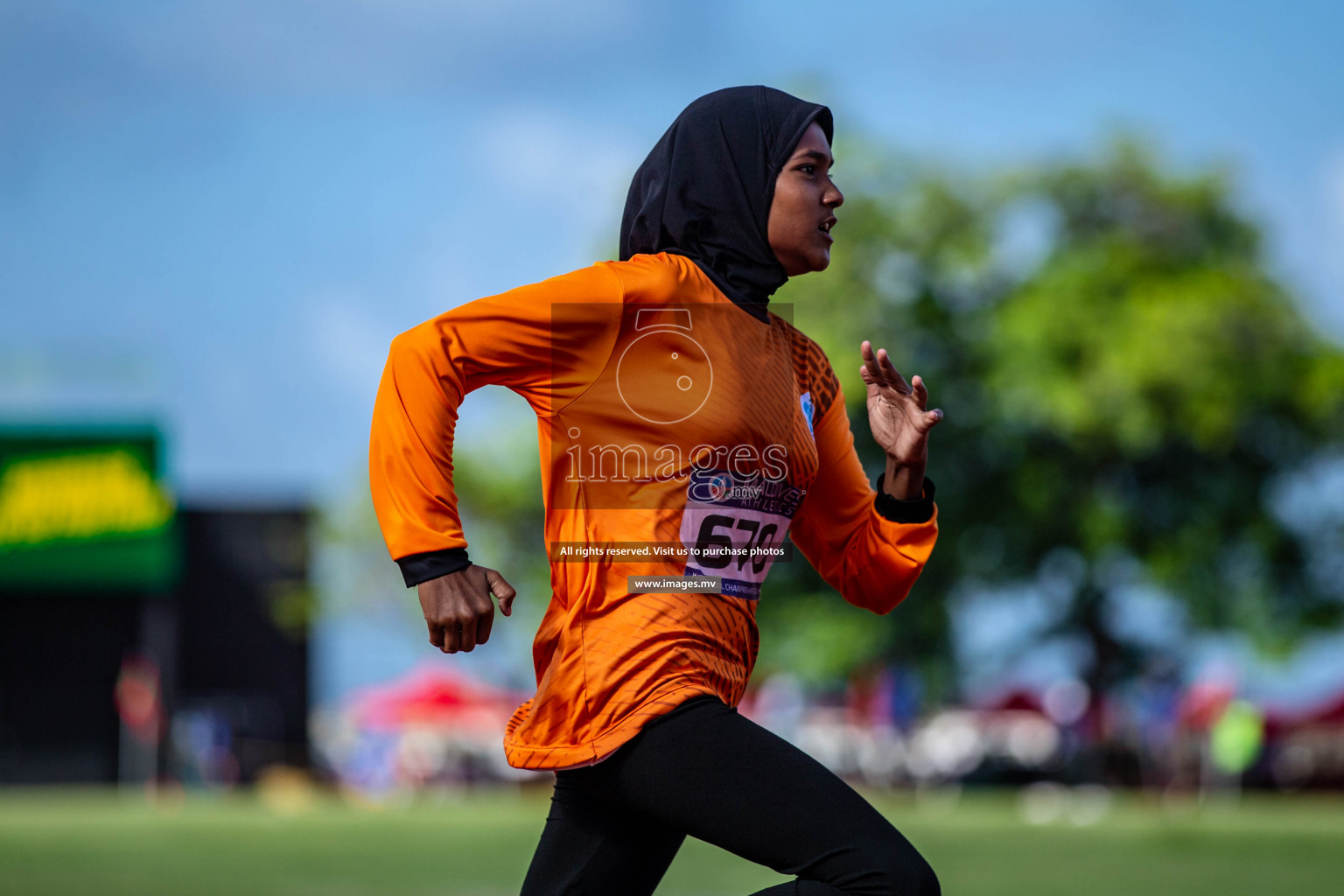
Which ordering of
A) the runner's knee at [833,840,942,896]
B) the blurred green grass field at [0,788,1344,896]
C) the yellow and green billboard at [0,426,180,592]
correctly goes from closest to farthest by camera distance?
1. the runner's knee at [833,840,942,896]
2. the blurred green grass field at [0,788,1344,896]
3. the yellow and green billboard at [0,426,180,592]

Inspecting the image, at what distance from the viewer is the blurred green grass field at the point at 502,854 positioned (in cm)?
1052

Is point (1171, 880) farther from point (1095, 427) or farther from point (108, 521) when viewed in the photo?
point (108, 521)

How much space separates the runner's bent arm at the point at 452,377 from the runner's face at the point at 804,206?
390 millimetres

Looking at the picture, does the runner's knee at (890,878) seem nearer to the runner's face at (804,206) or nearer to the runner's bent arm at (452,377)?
the runner's bent arm at (452,377)

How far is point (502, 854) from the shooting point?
538 inches

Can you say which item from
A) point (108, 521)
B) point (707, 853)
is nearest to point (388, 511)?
point (707, 853)

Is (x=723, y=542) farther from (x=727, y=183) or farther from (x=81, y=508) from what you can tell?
(x=81, y=508)

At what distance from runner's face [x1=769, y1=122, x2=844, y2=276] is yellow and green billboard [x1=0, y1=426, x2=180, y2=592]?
3729cm

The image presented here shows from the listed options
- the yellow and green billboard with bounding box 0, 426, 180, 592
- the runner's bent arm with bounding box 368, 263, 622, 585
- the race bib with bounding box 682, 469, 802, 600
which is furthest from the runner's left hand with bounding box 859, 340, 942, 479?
the yellow and green billboard with bounding box 0, 426, 180, 592

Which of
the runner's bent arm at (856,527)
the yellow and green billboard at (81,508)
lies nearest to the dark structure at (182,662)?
the yellow and green billboard at (81,508)

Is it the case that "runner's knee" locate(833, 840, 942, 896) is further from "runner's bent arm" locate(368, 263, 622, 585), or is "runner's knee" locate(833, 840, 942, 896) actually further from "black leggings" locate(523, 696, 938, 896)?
"runner's bent arm" locate(368, 263, 622, 585)

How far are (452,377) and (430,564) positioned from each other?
37cm

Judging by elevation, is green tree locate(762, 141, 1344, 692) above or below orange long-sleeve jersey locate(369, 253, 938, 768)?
above

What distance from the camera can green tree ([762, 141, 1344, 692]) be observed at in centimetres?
2852
